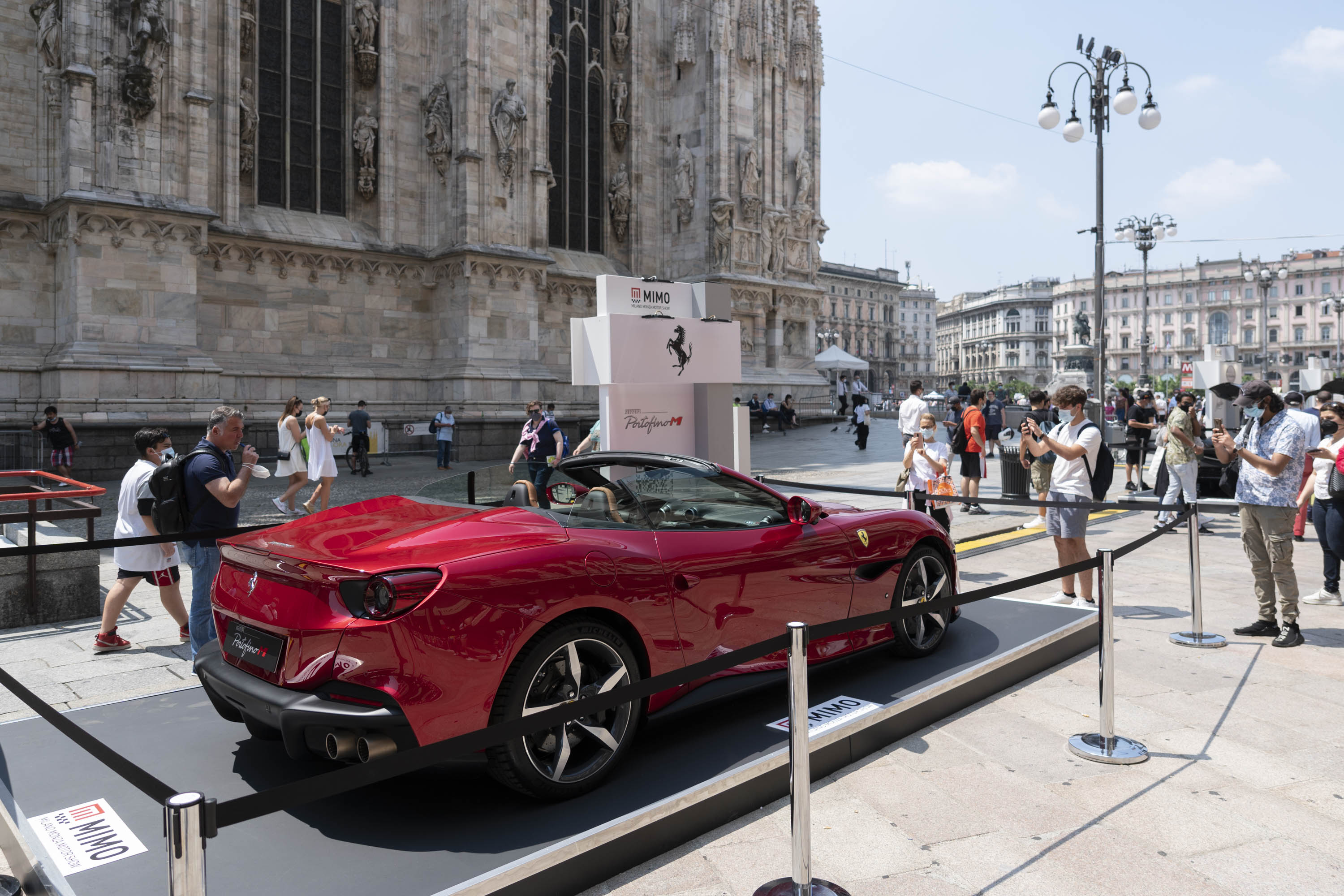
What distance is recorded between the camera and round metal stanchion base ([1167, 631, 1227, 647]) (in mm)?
6047

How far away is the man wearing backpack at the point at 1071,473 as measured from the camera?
6789 mm

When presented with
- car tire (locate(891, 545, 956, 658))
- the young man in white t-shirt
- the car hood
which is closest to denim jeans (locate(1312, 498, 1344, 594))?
the young man in white t-shirt

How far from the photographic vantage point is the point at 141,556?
19.2 feet

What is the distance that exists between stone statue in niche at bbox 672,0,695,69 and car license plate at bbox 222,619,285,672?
26.9m

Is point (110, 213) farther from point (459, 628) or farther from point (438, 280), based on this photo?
point (459, 628)

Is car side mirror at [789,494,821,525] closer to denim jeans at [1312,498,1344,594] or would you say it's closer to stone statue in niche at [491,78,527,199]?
denim jeans at [1312,498,1344,594]

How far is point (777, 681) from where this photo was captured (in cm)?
439

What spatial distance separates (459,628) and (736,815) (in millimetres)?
1420

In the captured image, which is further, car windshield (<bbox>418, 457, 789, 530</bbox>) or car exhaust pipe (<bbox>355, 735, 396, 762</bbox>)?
car windshield (<bbox>418, 457, 789, 530</bbox>)

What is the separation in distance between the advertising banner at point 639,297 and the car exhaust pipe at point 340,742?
20.4 feet

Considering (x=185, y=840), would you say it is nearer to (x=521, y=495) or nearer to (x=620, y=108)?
(x=521, y=495)

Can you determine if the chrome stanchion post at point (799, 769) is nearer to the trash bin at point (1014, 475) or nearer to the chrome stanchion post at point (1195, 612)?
the chrome stanchion post at point (1195, 612)

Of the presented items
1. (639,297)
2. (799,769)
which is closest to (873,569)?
(799,769)

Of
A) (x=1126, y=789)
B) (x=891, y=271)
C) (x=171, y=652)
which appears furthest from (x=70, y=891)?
(x=891, y=271)
